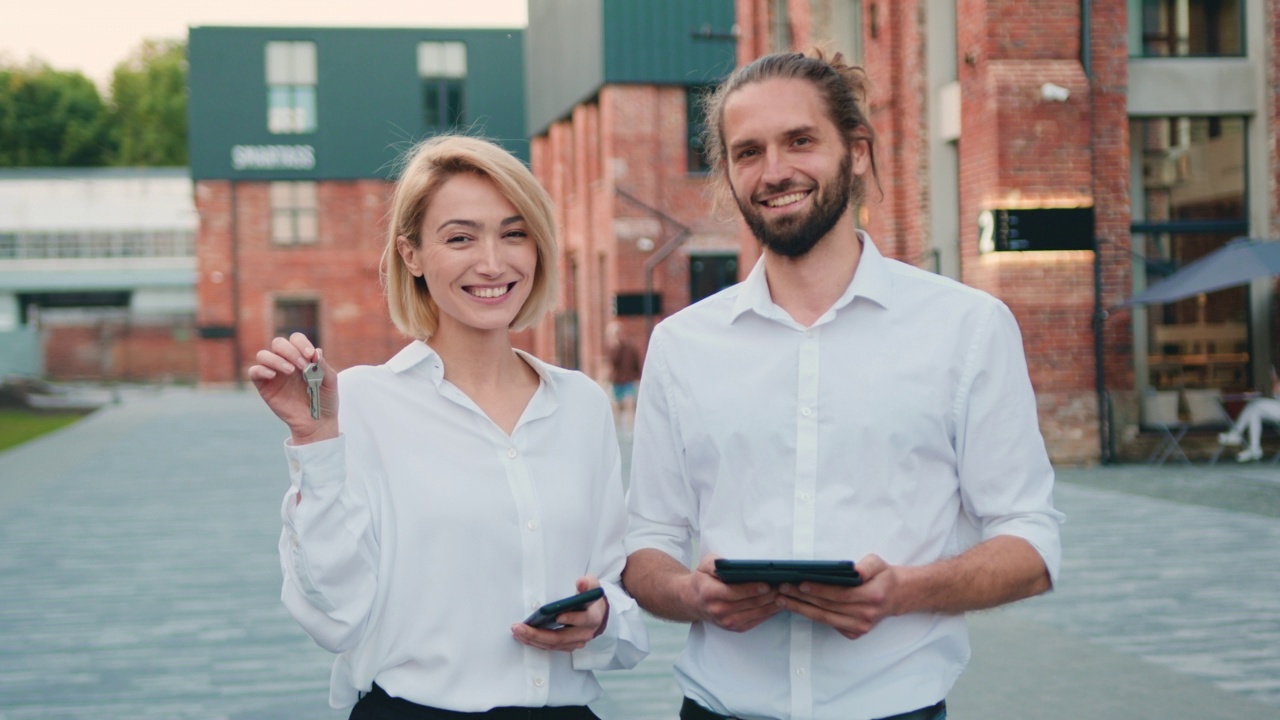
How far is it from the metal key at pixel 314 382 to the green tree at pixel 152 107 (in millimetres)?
80958

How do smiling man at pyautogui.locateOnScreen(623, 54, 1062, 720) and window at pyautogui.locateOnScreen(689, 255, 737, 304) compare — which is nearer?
smiling man at pyautogui.locateOnScreen(623, 54, 1062, 720)

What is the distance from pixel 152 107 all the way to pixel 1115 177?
70928mm

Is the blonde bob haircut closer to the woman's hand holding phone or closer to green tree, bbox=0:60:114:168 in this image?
the woman's hand holding phone

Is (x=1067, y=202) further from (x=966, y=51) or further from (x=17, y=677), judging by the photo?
(x=17, y=677)

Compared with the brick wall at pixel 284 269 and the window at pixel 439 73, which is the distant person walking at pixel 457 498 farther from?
the window at pixel 439 73

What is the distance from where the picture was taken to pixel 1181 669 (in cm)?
667

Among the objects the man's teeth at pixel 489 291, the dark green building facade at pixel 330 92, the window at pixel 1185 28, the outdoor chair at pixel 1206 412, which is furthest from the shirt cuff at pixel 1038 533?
the dark green building facade at pixel 330 92

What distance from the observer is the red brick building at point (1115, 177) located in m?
16.5

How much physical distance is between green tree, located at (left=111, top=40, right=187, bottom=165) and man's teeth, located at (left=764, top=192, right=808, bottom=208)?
8102 centimetres

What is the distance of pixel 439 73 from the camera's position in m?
49.7

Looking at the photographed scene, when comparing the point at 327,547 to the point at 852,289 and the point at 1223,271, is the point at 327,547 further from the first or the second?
the point at 1223,271

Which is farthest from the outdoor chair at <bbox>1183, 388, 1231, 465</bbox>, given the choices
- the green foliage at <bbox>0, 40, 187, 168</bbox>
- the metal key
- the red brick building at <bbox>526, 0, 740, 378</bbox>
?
the green foliage at <bbox>0, 40, 187, 168</bbox>

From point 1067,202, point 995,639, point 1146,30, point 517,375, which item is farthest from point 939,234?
point 517,375

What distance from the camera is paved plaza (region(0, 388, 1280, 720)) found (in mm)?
6285
